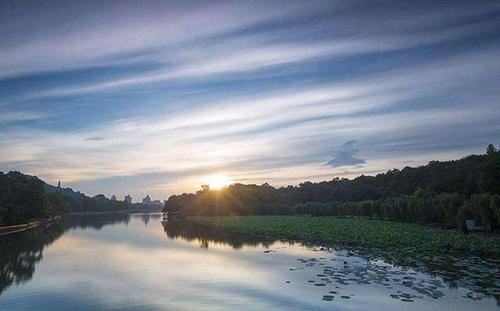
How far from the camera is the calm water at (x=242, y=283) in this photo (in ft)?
44.3

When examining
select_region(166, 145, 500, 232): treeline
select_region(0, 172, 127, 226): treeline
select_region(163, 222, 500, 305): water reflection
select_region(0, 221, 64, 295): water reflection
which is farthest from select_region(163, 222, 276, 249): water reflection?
select_region(0, 172, 127, 226): treeline

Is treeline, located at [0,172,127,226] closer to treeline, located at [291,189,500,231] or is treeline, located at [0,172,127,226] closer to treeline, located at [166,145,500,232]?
treeline, located at [166,145,500,232]

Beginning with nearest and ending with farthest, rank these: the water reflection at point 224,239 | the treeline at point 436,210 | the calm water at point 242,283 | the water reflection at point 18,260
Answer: the calm water at point 242,283 → the water reflection at point 18,260 → the treeline at point 436,210 → the water reflection at point 224,239

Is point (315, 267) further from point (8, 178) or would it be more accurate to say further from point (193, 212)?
point (193, 212)

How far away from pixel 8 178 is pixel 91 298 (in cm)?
4793

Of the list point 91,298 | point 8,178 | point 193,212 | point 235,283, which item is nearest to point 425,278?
point 235,283

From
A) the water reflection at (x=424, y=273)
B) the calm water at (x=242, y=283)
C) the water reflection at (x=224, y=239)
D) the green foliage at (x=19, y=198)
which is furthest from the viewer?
the green foliage at (x=19, y=198)

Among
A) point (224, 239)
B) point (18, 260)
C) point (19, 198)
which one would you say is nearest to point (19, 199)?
point (19, 198)

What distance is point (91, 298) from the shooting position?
1453cm

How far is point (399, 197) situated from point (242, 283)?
187 ft

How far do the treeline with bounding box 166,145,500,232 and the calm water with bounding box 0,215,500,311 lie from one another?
15.0 m

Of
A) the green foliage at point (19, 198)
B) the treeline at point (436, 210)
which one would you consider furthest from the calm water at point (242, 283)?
the green foliage at point (19, 198)

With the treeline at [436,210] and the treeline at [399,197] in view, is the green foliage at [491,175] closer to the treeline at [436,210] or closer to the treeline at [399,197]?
the treeline at [399,197]

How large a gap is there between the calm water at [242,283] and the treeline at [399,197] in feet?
49.3
